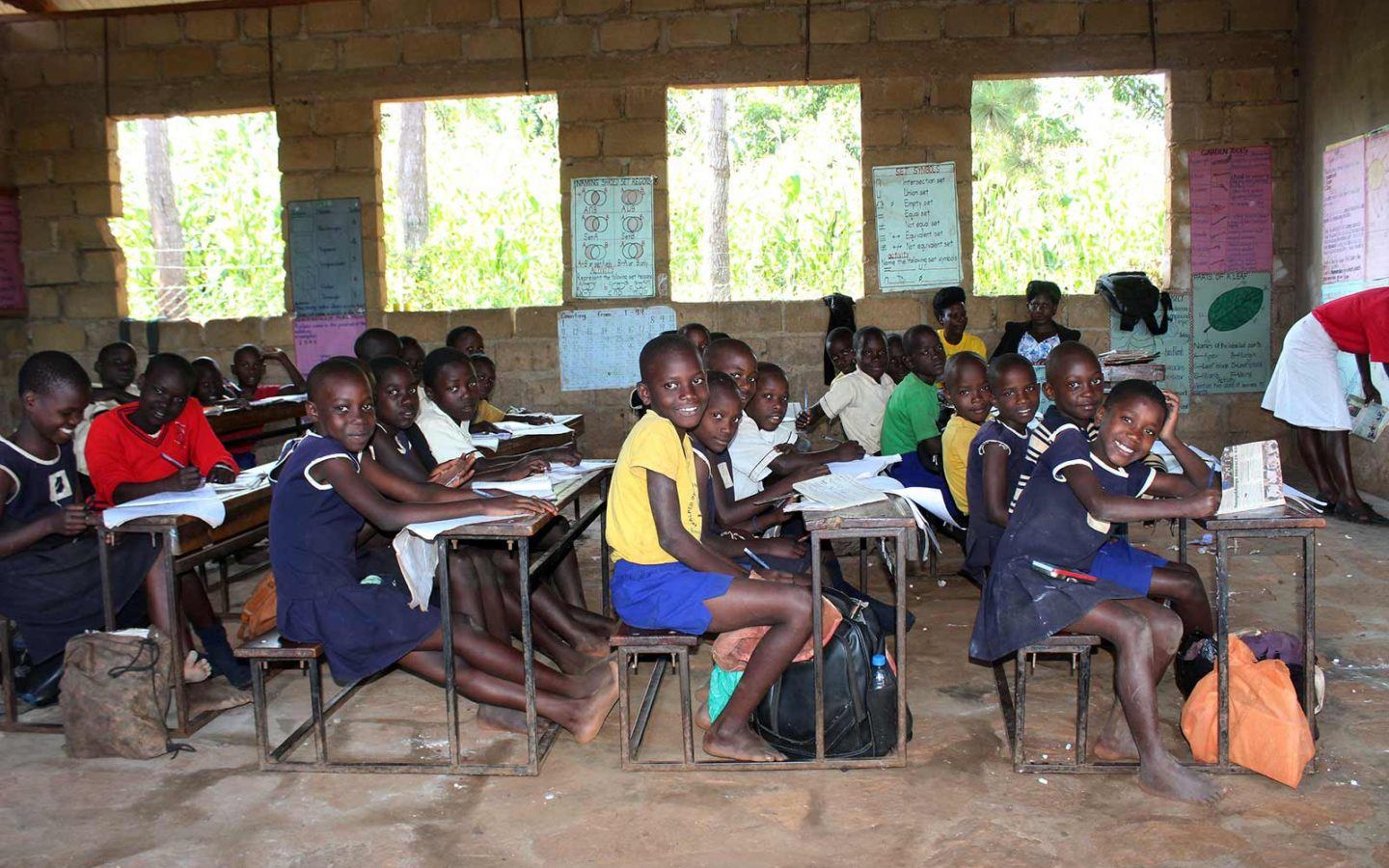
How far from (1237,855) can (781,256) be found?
9.48 m

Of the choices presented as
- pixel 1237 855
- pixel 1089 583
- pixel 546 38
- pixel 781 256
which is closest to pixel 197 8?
pixel 546 38

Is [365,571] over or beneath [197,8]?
beneath

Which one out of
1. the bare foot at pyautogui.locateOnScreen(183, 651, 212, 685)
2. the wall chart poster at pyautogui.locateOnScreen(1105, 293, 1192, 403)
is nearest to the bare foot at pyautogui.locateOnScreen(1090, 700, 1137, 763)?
the bare foot at pyautogui.locateOnScreen(183, 651, 212, 685)

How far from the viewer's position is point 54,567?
3.49m

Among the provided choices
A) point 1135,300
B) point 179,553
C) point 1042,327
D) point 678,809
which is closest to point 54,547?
point 179,553

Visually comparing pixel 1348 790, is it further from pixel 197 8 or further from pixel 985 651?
pixel 197 8

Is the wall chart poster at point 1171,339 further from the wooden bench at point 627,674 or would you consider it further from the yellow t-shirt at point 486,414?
the wooden bench at point 627,674

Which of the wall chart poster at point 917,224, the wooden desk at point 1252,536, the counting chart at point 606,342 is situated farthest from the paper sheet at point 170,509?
the wall chart poster at point 917,224

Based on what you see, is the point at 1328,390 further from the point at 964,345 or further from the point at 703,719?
the point at 703,719

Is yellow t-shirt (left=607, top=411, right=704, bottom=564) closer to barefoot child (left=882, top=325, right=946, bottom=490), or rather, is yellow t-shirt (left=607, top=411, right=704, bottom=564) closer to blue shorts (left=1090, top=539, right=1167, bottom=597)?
blue shorts (left=1090, top=539, right=1167, bottom=597)

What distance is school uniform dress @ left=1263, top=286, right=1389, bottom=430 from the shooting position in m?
6.20

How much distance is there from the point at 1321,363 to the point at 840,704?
4745 mm

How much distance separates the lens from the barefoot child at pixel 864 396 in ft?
18.2

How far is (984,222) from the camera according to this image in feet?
37.8
